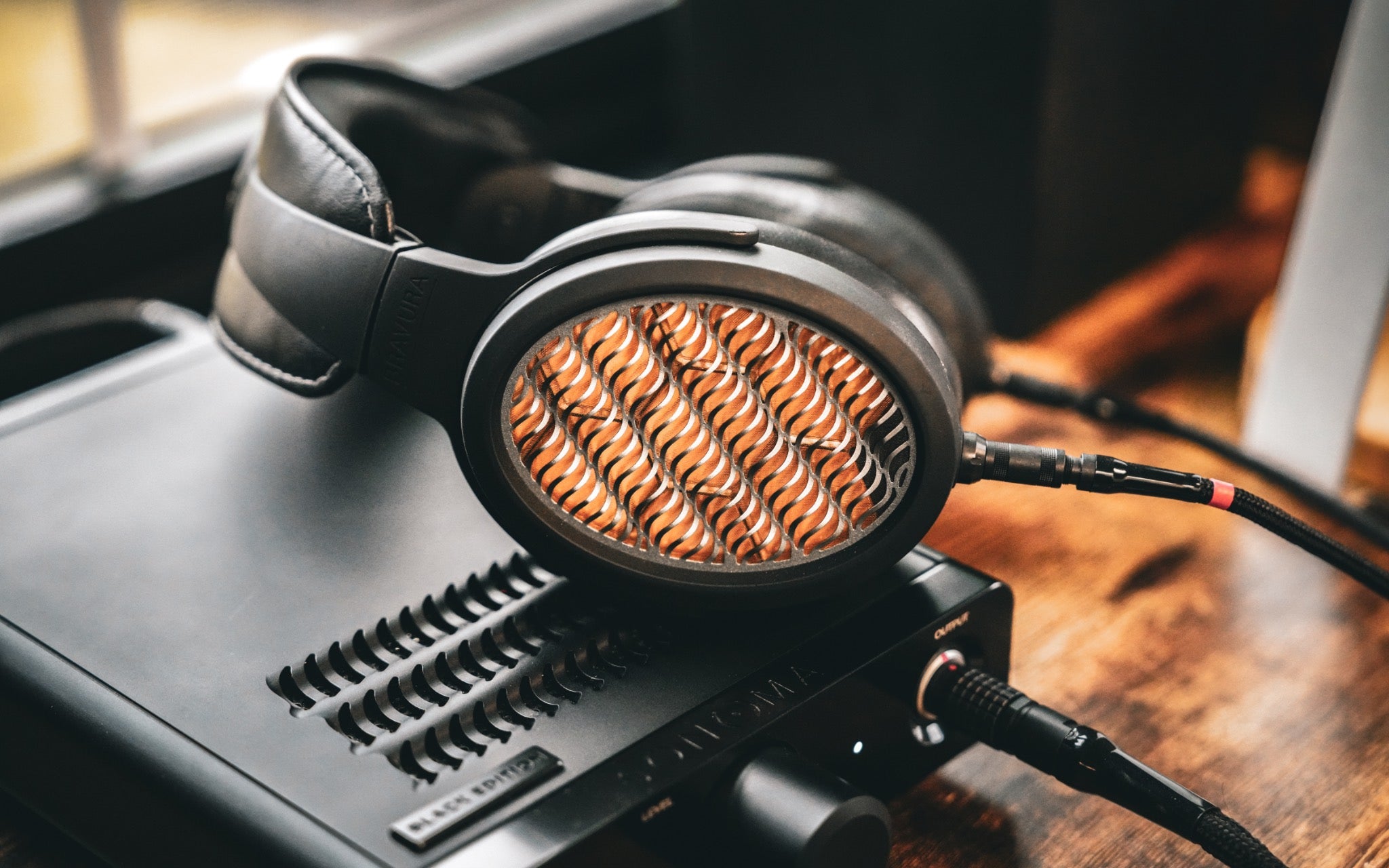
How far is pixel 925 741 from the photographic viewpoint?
0.50 metres

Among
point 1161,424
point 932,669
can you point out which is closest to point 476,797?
point 932,669

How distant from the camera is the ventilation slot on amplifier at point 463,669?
431 millimetres

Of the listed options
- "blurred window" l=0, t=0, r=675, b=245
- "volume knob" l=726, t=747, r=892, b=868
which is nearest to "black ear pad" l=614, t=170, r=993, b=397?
"volume knob" l=726, t=747, r=892, b=868

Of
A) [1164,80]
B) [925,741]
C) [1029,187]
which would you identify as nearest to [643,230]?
[925,741]

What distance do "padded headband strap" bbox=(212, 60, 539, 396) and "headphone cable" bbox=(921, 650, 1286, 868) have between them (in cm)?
25

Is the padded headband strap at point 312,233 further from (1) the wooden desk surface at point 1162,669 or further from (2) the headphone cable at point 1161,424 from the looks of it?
(2) the headphone cable at point 1161,424

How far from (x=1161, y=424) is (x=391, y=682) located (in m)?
0.47

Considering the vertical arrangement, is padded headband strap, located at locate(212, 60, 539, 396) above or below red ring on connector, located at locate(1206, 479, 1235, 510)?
above

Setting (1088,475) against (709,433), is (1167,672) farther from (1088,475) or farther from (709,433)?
(709,433)

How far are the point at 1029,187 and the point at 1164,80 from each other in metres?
0.15

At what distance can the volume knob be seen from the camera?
409 millimetres

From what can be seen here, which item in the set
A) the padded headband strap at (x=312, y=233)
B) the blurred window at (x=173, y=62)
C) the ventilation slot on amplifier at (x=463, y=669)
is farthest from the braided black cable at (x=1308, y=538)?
the blurred window at (x=173, y=62)

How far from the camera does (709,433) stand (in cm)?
44

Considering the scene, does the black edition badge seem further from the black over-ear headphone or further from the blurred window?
the blurred window
